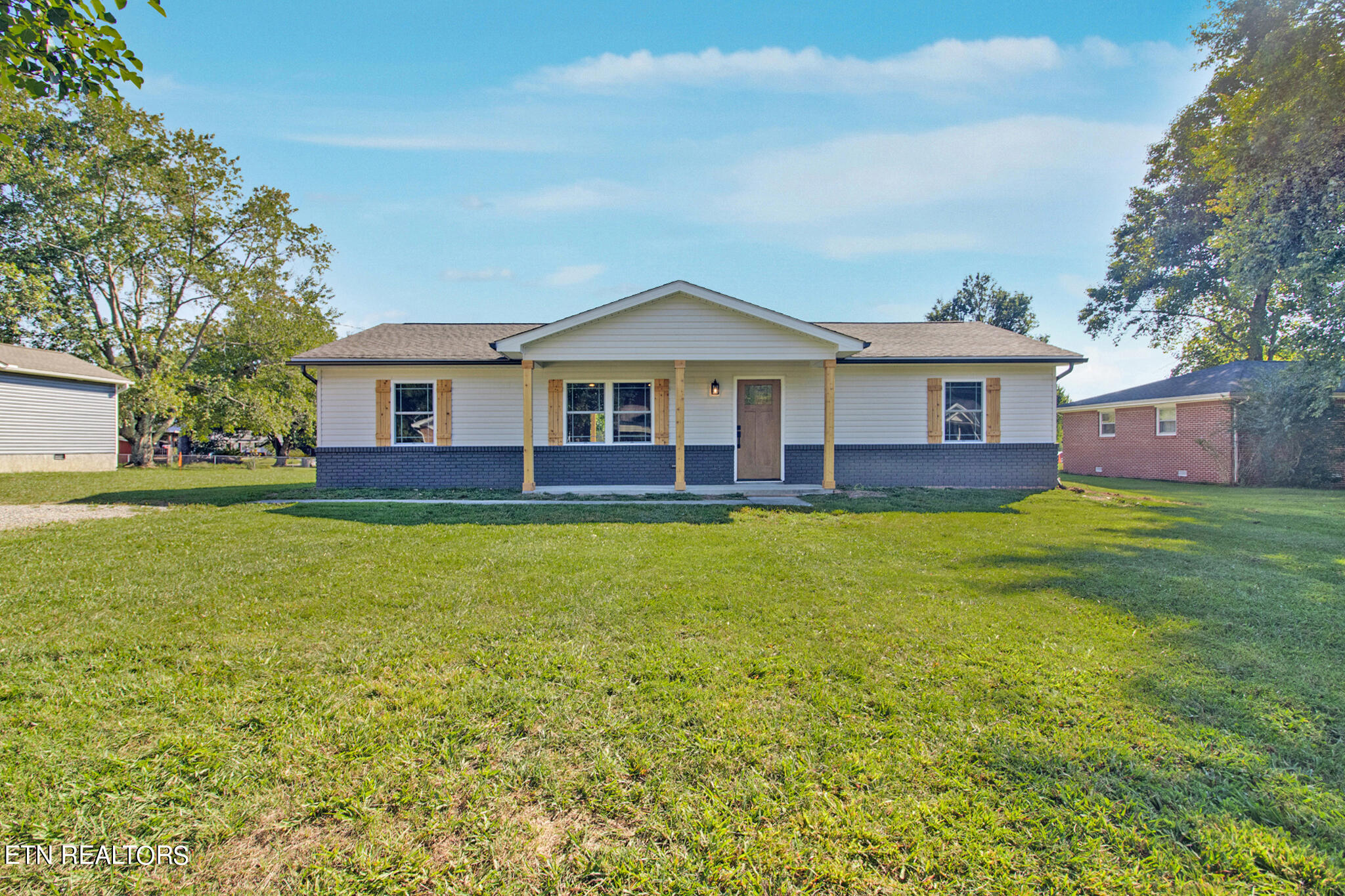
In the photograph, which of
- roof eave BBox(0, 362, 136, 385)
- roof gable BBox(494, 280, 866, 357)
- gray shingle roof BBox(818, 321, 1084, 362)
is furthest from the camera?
roof eave BBox(0, 362, 136, 385)

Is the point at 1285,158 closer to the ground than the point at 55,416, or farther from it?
farther from it

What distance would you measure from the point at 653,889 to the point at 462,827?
67 cm

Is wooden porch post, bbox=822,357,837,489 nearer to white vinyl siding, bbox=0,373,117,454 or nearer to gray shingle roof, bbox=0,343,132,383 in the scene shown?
gray shingle roof, bbox=0,343,132,383

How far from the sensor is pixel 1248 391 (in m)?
14.5

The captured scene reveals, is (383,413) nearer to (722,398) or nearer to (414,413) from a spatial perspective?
(414,413)

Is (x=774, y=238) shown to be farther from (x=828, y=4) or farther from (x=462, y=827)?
(x=462, y=827)

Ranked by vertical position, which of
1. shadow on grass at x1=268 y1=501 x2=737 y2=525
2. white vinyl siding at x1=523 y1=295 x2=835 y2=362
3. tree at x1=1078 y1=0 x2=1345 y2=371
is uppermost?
tree at x1=1078 y1=0 x2=1345 y2=371

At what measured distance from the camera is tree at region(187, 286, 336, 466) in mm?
21906

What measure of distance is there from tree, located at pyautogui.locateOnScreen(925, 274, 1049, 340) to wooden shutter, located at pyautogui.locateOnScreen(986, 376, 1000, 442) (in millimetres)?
26196

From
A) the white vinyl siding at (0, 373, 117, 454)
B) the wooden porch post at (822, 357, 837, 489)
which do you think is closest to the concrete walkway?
the wooden porch post at (822, 357, 837, 489)

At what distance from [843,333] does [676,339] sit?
3442mm

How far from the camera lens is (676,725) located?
96.2 inches

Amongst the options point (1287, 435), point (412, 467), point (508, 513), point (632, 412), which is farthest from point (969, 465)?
point (412, 467)

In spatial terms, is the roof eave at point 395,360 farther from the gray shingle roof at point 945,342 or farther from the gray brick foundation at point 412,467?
the gray shingle roof at point 945,342
